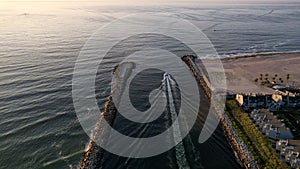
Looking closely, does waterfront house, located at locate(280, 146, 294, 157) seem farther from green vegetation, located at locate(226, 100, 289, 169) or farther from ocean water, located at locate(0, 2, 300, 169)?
A: ocean water, located at locate(0, 2, 300, 169)

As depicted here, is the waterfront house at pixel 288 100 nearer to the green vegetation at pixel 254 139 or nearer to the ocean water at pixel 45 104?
the green vegetation at pixel 254 139

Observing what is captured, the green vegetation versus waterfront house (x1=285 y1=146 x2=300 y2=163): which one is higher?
waterfront house (x1=285 y1=146 x2=300 y2=163)

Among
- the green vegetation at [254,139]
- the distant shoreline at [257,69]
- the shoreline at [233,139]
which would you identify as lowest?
the distant shoreline at [257,69]

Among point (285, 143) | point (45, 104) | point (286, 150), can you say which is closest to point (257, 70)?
point (285, 143)

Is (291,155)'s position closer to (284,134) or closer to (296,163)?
(296,163)

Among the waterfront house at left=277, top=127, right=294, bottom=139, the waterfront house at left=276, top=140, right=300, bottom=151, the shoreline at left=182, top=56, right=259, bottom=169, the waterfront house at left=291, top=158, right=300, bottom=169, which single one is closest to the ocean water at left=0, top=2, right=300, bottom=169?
the shoreline at left=182, top=56, right=259, bottom=169

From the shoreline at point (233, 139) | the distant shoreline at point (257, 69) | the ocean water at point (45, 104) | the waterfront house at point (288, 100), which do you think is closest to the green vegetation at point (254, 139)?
the shoreline at point (233, 139)

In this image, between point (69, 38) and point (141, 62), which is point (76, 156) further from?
→ point (69, 38)
